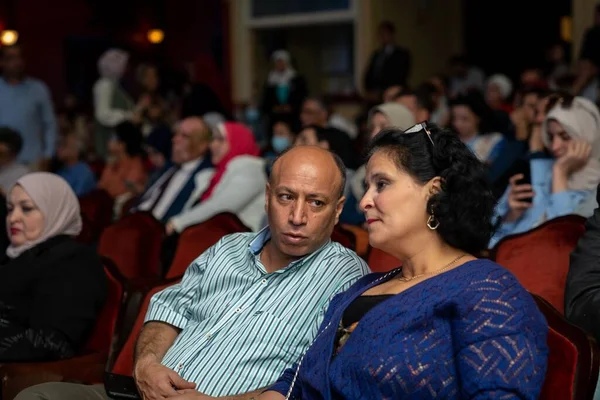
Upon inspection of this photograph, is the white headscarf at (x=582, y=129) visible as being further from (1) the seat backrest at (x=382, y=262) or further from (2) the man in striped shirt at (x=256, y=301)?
(2) the man in striped shirt at (x=256, y=301)

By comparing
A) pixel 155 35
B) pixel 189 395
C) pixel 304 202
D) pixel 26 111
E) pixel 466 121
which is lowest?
pixel 189 395

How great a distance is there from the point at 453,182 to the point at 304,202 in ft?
1.89

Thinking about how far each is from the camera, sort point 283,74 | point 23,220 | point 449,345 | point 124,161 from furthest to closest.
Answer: point 283,74, point 124,161, point 23,220, point 449,345

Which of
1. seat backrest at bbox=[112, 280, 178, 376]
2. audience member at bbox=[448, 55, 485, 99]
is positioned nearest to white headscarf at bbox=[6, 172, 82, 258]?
seat backrest at bbox=[112, 280, 178, 376]

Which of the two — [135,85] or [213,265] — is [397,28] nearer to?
[135,85]

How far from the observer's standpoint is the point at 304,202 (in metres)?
2.55

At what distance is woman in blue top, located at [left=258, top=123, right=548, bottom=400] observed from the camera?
1854 millimetres

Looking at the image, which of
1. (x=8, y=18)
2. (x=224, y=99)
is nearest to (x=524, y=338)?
(x=224, y=99)

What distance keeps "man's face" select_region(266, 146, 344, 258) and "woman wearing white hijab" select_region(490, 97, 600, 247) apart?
1.32 meters

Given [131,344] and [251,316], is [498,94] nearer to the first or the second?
[131,344]

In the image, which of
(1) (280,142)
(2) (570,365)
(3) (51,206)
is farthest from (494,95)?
(2) (570,365)

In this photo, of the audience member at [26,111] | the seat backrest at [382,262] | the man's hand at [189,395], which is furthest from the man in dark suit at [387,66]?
the man's hand at [189,395]

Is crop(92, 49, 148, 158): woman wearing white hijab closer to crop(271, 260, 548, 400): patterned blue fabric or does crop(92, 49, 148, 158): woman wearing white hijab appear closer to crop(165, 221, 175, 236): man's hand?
crop(165, 221, 175, 236): man's hand

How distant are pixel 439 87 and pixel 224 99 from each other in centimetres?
305
